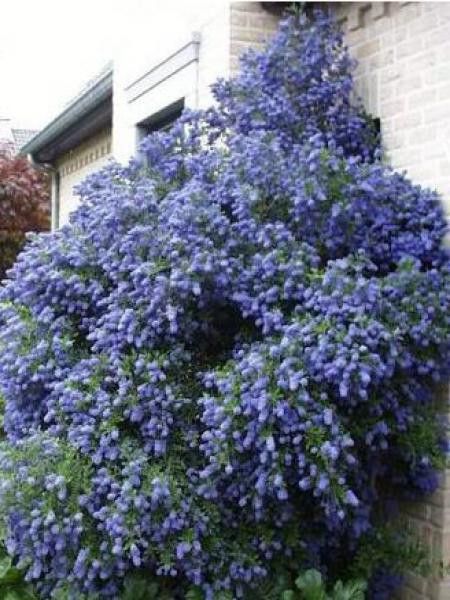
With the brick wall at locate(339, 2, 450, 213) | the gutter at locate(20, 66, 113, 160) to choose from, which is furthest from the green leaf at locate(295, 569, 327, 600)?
the gutter at locate(20, 66, 113, 160)

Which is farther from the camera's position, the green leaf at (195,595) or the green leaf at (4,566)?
the green leaf at (4,566)

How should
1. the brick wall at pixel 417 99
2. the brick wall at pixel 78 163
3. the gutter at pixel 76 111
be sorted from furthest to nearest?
the brick wall at pixel 78 163
the gutter at pixel 76 111
the brick wall at pixel 417 99

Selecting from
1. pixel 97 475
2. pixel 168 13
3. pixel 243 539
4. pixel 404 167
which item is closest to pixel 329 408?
pixel 243 539

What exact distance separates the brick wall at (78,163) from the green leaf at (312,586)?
6.27m

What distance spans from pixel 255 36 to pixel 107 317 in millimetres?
2456

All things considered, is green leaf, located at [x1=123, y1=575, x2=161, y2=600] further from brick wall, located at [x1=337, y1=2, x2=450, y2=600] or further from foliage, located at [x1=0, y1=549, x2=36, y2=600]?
brick wall, located at [x1=337, y1=2, x2=450, y2=600]

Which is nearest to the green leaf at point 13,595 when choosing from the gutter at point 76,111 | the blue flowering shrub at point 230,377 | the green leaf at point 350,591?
the blue flowering shrub at point 230,377

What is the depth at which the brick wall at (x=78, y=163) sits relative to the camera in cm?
1012

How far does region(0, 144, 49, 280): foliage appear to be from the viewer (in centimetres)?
1286

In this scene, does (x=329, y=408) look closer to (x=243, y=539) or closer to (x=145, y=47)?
(x=243, y=539)

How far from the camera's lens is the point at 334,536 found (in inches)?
160

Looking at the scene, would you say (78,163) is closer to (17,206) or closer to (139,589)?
(17,206)

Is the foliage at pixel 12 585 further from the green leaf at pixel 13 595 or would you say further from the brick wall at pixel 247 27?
the brick wall at pixel 247 27

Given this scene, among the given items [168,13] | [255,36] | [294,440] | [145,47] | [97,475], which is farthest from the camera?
[145,47]
